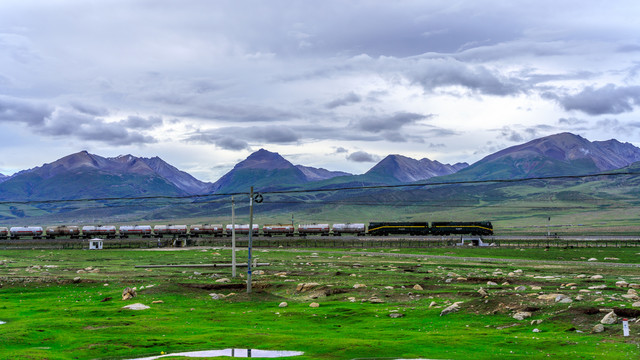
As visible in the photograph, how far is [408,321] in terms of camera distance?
41.3 meters

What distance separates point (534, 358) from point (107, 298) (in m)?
40.0

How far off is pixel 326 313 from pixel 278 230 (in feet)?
401

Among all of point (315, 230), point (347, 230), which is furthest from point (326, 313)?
point (347, 230)

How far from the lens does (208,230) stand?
169750 mm

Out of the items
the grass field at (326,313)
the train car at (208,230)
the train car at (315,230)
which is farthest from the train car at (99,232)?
the grass field at (326,313)

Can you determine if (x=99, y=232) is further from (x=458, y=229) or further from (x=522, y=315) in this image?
(x=522, y=315)

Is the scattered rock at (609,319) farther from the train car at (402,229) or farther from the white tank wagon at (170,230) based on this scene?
the white tank wagon at (170,230)

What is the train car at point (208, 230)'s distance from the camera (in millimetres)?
167250

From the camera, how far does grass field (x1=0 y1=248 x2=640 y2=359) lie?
32.3 meters

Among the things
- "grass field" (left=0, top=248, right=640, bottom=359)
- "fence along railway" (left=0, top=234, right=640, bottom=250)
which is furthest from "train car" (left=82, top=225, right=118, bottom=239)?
"grass field" (left=0, top=248, right=640, bottom=359)

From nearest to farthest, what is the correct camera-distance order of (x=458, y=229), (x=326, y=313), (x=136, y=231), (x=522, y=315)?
(x=522, y=315), (x=326, y=313), (x=458, y=229), (x=136, y=231)

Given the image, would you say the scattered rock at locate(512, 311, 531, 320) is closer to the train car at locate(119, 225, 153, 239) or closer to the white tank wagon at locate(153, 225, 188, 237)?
the white tank wagon at locate(153, 225, 188, 237)

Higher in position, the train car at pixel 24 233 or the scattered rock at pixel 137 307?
the train car at pixel 24 233

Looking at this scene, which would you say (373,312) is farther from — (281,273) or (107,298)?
(281,273)
